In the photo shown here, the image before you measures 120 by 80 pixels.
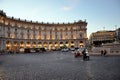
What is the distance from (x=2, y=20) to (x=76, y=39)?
5600cm

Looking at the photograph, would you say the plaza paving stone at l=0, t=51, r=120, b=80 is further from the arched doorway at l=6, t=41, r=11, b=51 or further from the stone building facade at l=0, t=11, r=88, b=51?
the stone building facade at l=0, t=11, r=88, b=51

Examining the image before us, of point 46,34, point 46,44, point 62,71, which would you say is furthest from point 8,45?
point 62,71

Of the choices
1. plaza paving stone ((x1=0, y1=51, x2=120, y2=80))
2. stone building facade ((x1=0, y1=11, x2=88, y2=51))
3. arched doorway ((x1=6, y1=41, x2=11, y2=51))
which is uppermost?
stone building facade ((x1=0, y1=11, x2=88, y2=51))

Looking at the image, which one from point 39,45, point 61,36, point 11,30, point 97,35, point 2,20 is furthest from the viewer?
point 97,35

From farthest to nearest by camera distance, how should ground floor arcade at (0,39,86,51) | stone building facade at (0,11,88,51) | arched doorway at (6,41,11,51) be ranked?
stone building facade at (0,11,88,51), ground floor arcade at (0,39,86,51), arched doorway at (6,41,11,51)

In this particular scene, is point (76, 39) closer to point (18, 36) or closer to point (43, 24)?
point (43, 24)

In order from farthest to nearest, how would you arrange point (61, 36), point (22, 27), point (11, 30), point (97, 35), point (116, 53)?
point (97, 35) < point (61, 36) < point (22, 27) < point (11, 30) < point (116, 53)

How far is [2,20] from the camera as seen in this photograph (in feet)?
267

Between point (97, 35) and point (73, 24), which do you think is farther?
point (97, 35)

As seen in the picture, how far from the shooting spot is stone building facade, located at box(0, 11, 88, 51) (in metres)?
95.0

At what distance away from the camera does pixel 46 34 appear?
114m

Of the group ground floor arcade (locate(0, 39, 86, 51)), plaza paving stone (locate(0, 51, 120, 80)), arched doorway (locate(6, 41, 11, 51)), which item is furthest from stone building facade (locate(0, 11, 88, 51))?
plaza paving stone (locate(0, 51, 120, 80))

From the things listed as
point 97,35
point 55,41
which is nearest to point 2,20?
point 55,41

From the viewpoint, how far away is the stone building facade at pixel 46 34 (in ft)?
312
